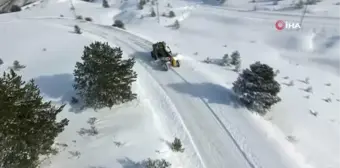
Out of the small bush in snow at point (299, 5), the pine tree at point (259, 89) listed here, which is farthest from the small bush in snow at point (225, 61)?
the small bush in snow at point (299, 5)

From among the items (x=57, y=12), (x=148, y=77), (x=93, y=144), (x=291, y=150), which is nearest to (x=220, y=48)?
(x=148, y=77)

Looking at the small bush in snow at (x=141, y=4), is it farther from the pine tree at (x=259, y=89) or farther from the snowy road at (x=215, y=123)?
the pine tree at (x=259, y=89)

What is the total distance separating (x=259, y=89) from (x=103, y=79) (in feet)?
36.2

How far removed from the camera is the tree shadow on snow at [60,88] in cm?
2298

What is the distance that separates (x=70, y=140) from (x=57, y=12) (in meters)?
51.0

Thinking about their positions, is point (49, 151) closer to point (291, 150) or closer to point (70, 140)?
point (70, 140)

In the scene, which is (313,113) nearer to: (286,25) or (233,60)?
(233,60)

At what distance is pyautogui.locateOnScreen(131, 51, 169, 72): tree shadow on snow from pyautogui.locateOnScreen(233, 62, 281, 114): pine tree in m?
9.16

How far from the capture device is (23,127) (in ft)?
50.0

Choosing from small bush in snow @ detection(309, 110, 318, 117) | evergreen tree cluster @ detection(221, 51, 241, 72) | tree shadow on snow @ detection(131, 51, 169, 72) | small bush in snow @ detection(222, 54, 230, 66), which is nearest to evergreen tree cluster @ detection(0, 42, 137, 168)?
tree shadow on snow @ detection(131, 51, 169, 72)

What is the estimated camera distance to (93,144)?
18.6 meters

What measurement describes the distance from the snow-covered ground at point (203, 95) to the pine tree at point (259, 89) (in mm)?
812

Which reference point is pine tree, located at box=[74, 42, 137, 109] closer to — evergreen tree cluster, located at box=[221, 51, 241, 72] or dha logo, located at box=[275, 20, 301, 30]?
evergreen tree cluster, located at box=[221, 51, 241, 72]

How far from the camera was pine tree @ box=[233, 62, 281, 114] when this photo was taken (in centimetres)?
2387
